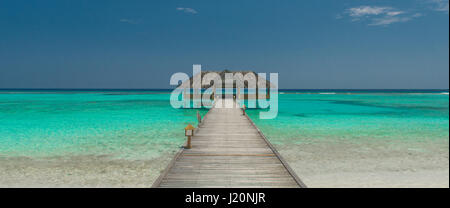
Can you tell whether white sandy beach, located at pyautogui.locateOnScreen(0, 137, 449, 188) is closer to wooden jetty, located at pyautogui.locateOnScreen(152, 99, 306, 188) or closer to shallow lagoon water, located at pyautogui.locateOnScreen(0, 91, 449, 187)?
shallow lagoon water, located at pyautogui.locateOnScreen(0, 91, 449, 187)

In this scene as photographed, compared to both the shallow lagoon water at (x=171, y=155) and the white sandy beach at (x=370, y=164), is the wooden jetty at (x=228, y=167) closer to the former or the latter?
the shallow lagoon water at (x=171, y=155)

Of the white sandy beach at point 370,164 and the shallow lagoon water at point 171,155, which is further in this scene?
the shallow lagoon water at point 171,155

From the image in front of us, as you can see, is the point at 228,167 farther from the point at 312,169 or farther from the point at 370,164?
the point at 370,164

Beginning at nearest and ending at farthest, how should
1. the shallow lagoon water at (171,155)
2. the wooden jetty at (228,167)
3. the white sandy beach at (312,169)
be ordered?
the wooden jetty at (228,167) < the white sandy beach at (312,169) < the shallow lagoon water at (171,155)

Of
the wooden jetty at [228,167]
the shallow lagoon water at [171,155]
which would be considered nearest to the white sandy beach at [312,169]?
→ the shallow lagoon water at [171,155]

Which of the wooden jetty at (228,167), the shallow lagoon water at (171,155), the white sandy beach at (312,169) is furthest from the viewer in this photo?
the shallow lagoon water at (171,155)

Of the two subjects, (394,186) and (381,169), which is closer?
(394,186)

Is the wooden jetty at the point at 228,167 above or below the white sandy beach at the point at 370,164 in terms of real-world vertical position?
above

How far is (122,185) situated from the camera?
267 inches

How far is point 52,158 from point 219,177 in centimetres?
645

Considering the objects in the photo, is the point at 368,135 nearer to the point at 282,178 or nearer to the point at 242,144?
the point at 242,144

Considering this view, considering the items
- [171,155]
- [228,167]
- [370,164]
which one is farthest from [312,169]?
[171,155]
